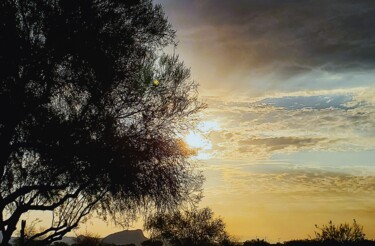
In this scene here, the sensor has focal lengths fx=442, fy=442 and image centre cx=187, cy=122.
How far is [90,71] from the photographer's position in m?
12.7

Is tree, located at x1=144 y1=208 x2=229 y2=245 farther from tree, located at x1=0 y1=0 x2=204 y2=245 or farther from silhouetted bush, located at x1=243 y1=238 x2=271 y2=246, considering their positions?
tree, located at x1=0 y1=0 x2=204 y2=245

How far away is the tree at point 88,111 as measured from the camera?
12.0m

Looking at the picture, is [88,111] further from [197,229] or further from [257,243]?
[197,229]

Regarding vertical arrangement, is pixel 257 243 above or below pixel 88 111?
below

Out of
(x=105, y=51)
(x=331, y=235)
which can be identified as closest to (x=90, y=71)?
(x=105, y=51)

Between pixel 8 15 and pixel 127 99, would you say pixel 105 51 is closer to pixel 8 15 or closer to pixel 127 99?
pixel 127 99

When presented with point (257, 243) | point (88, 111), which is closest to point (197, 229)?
point (257, 243)

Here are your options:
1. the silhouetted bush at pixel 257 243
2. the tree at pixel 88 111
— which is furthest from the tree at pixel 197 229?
the tree at pixel 88 111

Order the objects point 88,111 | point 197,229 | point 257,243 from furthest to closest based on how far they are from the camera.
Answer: point 197,229
point 257,243
point 88,111

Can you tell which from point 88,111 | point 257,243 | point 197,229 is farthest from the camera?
point 197,229

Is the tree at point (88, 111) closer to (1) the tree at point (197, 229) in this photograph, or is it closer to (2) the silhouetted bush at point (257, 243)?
(2) the silhouetted bush at point (257, 243)

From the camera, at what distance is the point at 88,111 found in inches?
521

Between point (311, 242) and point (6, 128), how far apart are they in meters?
14.4

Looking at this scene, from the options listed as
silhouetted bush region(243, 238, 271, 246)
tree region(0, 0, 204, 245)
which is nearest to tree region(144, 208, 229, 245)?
silhouetted bush region(243, 238, 271, 246)
